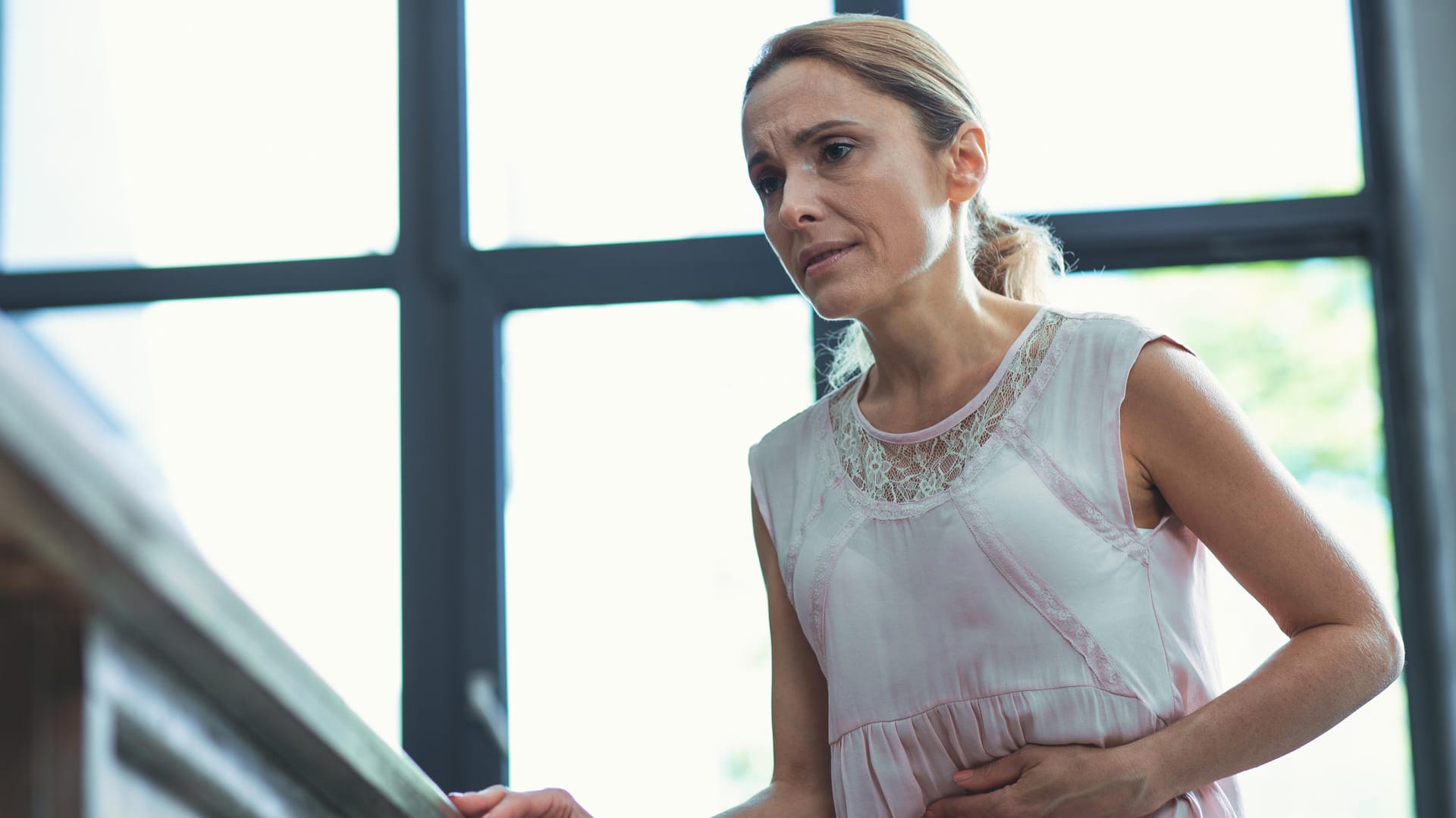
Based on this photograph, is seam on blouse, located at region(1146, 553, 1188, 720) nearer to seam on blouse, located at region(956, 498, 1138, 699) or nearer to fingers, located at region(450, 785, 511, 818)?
seam on blouse, located at region(956, 498, 1138, 699)

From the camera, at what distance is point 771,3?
8.64 ft

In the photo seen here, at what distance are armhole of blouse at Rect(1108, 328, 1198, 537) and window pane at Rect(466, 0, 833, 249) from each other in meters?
1.39

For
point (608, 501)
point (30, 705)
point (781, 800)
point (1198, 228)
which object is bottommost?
point (781, 800)

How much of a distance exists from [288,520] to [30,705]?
233 centimetres

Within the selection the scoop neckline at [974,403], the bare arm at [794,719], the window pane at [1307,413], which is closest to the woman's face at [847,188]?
the scoop neckline at [974,403]

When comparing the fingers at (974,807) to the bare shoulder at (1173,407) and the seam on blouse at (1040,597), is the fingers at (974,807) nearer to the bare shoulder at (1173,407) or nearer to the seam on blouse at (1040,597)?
the seam on blouse at (1040,597)

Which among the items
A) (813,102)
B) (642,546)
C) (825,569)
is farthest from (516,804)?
(642,546)

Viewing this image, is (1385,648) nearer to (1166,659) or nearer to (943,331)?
(1166,659)

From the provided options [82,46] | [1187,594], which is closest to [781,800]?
[1187,594]

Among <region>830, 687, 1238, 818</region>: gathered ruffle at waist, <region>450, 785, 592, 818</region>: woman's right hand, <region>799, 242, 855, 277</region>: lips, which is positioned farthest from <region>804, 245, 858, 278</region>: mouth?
<region>450, 785, 592, 818</region>: woman's right hand

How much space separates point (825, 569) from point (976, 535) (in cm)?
17

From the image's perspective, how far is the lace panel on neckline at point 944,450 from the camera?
1.33 meters

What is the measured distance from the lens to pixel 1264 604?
48.2 inches

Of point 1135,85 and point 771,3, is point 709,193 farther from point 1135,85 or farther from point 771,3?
point 1135,85
